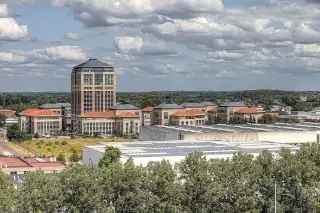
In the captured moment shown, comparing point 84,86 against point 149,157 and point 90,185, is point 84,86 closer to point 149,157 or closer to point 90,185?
point 149,157

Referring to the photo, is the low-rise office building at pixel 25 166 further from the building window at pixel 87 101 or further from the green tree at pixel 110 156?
the building window at pixel 87 101

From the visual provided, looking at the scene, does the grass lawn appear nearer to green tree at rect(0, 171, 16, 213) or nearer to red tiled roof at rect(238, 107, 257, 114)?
green tree at rect(0, 171, 16, 213)

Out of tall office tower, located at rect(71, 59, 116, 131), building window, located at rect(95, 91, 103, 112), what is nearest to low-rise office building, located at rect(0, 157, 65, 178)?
tall office tower, located at rect(71, 59, 116, 131)

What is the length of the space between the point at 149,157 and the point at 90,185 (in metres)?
12.8

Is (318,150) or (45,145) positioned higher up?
(318,150)

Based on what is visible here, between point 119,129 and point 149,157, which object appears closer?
point 149,157

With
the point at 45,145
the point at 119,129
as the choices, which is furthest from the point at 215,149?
the point at 119,129

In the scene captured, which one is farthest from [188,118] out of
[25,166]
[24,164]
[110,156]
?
[110,156]

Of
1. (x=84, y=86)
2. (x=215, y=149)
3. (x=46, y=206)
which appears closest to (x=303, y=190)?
(x=46, y=206)

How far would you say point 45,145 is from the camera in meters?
79.6

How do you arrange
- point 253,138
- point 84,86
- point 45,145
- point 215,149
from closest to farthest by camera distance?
point 215,149 < point 253,138 < point 45,145 < point 84,86

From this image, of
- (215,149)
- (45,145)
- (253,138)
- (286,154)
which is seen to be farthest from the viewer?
(45,145)

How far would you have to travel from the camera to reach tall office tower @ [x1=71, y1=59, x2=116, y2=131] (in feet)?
365

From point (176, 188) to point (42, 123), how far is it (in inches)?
3164
